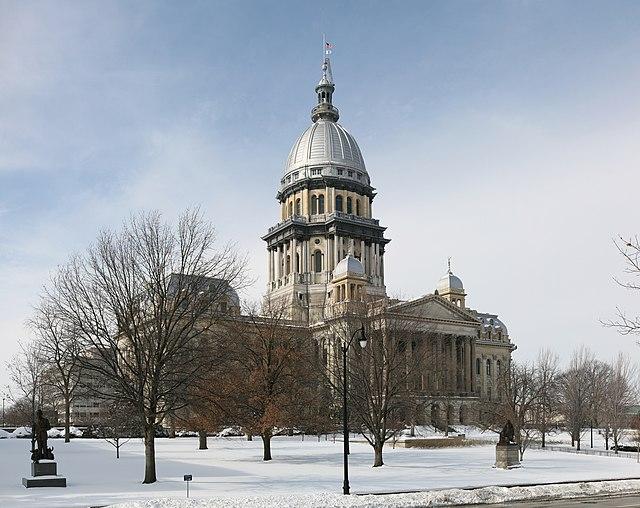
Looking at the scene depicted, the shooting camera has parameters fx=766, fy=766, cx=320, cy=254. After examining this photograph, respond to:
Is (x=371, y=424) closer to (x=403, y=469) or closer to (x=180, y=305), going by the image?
(x=403, y=469)

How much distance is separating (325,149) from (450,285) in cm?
3169

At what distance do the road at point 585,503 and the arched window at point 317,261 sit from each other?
96197 millimetres

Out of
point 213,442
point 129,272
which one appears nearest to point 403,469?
point 129,272

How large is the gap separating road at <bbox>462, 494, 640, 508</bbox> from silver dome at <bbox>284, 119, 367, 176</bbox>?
102754mm

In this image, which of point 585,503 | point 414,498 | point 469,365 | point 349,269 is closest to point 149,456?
point 414,498

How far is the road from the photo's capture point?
26.9 meters

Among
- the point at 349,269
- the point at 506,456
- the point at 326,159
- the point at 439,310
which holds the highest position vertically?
the point at 326,159

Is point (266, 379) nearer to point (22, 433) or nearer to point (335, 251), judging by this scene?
point (22, 433)

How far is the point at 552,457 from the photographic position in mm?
52625

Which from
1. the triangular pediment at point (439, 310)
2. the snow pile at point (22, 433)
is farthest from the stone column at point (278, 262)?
the snow pile at point (22, 433)

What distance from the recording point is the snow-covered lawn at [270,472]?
28922mm

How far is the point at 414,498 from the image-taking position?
27.3 metres

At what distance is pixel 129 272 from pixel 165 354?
3918mm

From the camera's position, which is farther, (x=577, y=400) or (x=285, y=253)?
(x=285, y=253)
